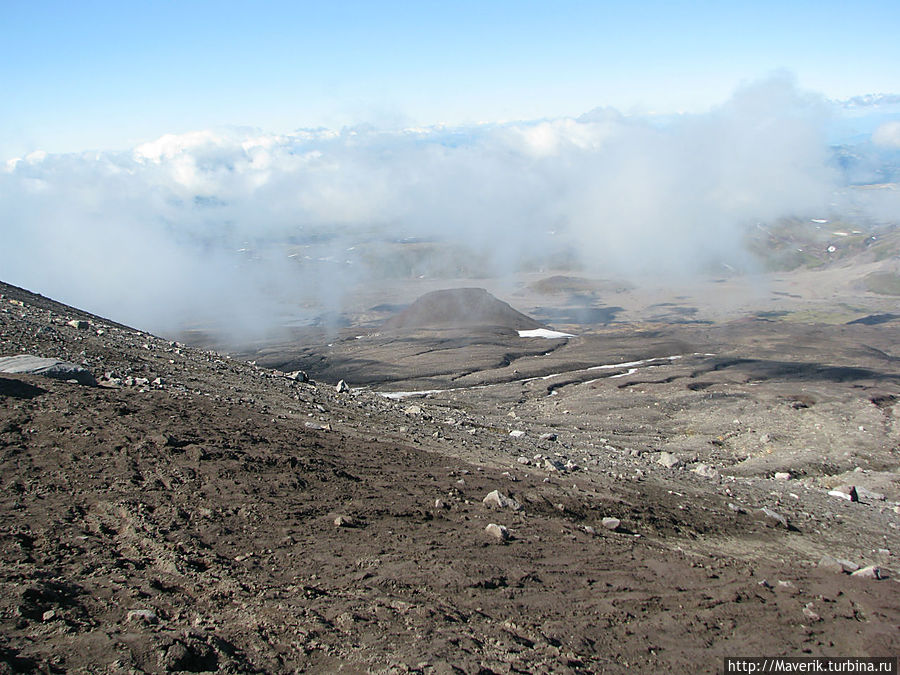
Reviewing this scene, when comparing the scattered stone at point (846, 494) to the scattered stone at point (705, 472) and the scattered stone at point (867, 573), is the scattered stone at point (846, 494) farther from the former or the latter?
the scattered stone at point (867, 573)

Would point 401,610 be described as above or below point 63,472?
below

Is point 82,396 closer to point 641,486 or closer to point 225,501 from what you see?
point 225,501

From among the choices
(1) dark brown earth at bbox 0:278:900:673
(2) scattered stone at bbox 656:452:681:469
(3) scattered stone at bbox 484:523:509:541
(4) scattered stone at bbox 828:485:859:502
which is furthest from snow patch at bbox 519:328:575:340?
(3) scattered stone at bbox 484:523:509:541

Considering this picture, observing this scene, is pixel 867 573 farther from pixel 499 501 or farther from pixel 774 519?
pixel 499 501

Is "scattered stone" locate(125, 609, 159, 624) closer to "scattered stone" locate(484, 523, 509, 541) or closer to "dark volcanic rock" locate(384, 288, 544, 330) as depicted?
"scattered stone" locate(484, 523, 509, 541)

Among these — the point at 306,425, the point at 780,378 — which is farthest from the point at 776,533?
the point at 780,378
